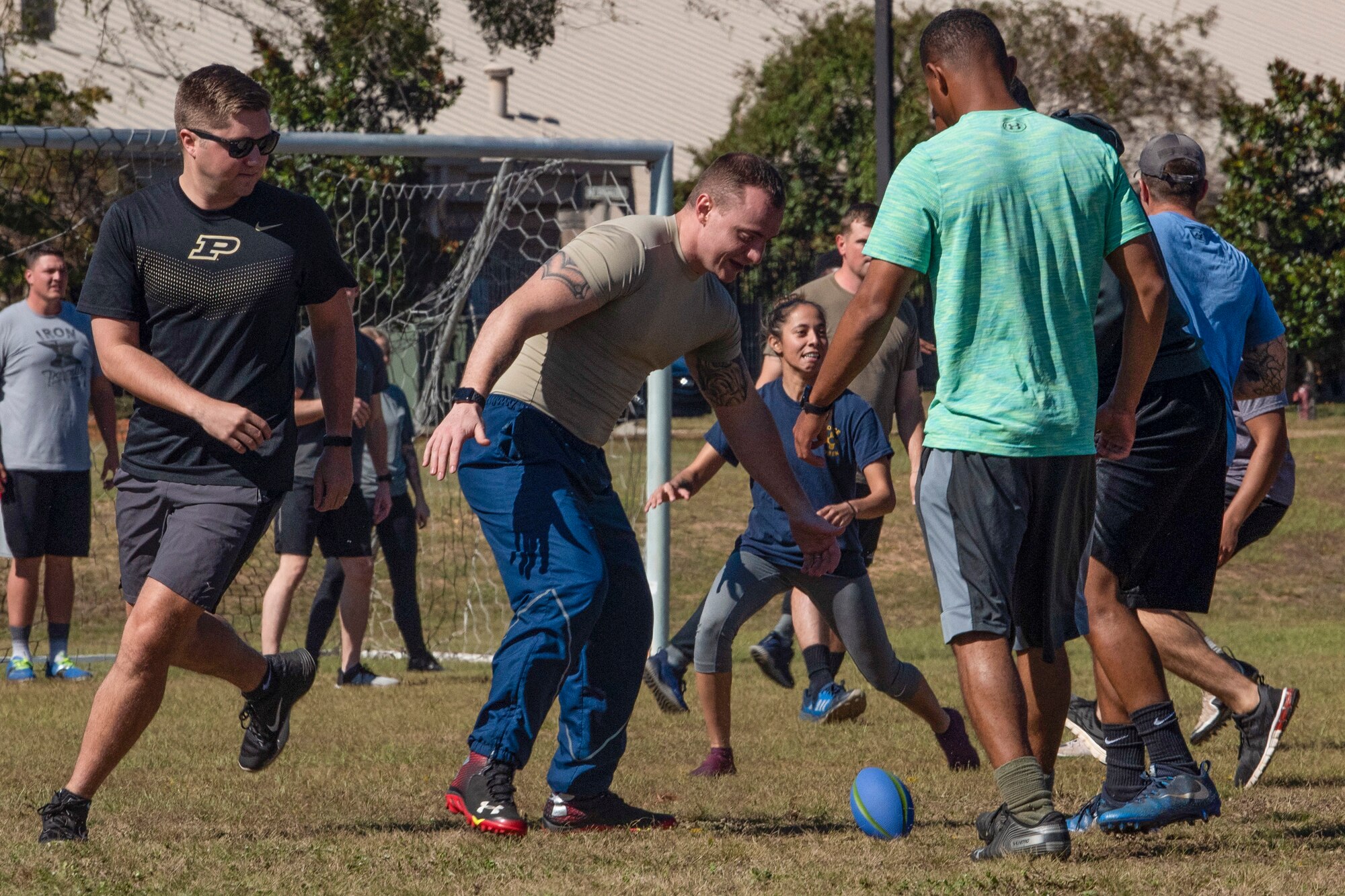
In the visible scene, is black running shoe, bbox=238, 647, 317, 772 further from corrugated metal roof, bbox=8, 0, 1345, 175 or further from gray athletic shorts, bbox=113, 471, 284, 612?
corrugated metal roof, bbox=8, 0, 1345, 175

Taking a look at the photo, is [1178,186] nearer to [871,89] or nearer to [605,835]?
[605,835]

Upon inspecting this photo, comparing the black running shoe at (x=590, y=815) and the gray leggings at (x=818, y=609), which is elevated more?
the gray leggings at (x=818, y=609)

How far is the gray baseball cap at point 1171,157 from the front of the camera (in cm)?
544

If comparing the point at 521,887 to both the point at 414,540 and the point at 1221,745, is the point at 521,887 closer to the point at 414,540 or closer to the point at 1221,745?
the point at 1221,745

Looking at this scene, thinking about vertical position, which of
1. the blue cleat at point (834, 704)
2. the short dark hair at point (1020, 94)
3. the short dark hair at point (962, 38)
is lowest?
the blue cleat at point (834, 704)

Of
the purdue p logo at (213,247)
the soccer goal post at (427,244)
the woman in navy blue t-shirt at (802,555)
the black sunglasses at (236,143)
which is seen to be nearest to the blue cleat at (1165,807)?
the woman in navy blue t-shirt at (802,555)

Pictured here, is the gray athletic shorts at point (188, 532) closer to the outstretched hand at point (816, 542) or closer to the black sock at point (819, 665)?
the outstretched hand at point (816, 542)

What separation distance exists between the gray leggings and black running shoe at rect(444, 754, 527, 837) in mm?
1669

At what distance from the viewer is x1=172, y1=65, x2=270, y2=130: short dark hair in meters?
4.66

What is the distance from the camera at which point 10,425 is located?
29.7 ft

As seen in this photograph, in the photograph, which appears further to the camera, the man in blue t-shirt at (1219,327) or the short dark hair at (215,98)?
the man in blue t-shirt at (1219,327)

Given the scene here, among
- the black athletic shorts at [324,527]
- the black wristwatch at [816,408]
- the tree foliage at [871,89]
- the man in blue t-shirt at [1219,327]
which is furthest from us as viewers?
the tree foliage at [871,89]

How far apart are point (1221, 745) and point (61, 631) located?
626 centimetres

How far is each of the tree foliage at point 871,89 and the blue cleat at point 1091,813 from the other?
21390mm
